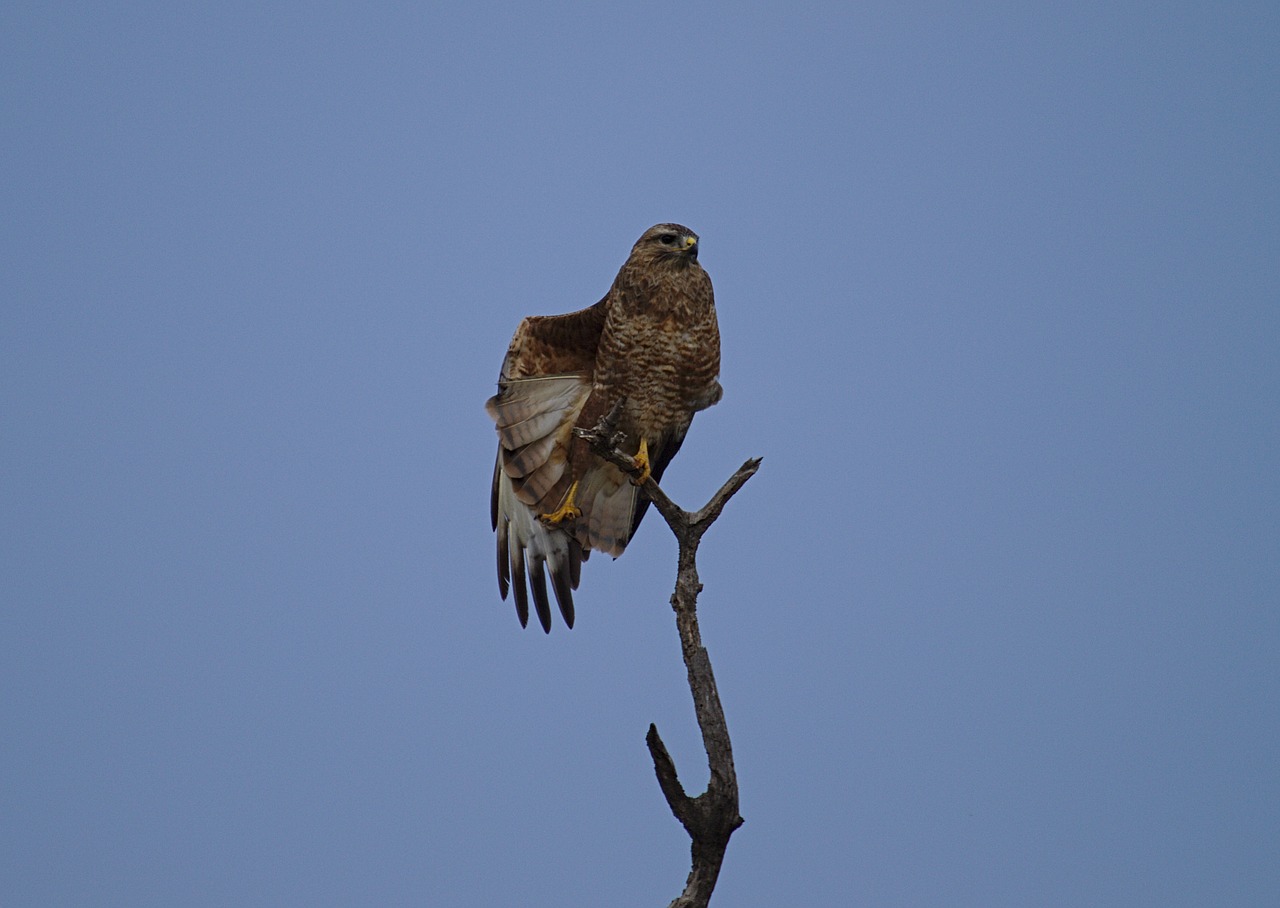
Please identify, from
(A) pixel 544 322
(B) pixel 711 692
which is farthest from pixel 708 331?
(B) pixel 711 692

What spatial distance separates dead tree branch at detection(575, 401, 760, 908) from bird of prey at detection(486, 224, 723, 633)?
0.40 meters

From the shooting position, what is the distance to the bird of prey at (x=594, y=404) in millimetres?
6625

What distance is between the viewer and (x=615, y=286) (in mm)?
6781

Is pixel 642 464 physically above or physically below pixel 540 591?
above

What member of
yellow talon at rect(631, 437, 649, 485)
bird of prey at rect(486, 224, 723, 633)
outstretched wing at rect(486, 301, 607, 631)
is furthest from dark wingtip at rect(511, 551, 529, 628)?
yellow talon at rect(631, 437, 649, 485)

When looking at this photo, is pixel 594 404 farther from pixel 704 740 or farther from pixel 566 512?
pixel 704 740

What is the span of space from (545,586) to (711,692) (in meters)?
2.25

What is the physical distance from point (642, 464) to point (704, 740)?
165cm

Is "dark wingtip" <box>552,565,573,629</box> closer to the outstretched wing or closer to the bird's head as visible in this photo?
the outstretched wing

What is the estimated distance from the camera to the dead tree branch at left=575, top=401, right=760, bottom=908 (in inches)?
215

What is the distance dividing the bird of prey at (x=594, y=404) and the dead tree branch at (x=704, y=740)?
398mm

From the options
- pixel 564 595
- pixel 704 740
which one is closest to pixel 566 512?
pixel 564 595

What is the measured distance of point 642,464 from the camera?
262 inches

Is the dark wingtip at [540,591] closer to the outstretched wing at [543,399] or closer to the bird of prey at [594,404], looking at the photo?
the bird of prey at [594,404]
